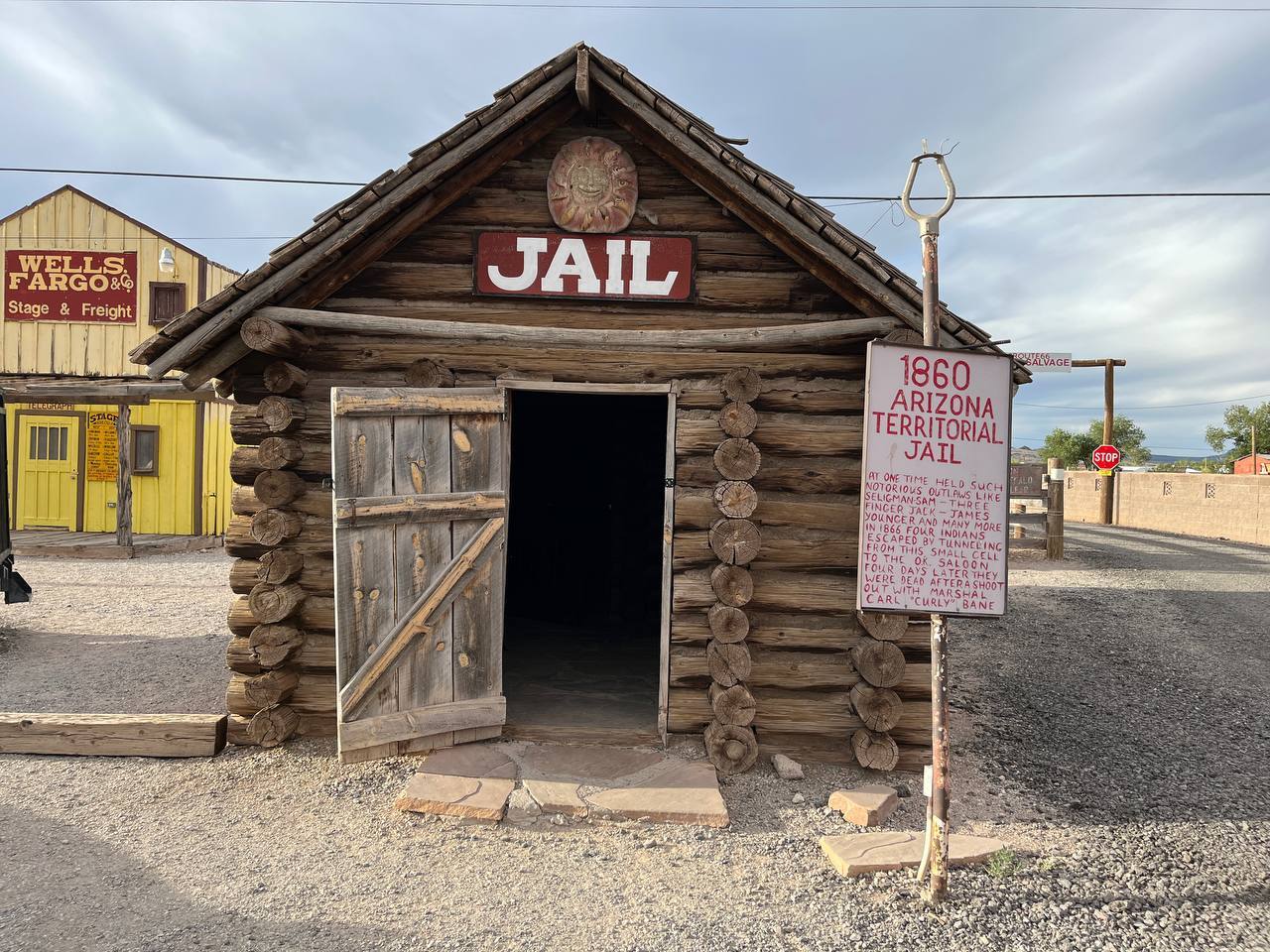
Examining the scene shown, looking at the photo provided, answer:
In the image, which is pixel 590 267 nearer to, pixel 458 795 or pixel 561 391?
pixel 561 391

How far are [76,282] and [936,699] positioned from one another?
17.4 metres

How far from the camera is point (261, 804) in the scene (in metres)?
4.48

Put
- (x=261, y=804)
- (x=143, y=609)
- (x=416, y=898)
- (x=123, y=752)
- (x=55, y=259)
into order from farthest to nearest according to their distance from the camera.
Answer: (x=55, y=259) < (x=143, y=609) < (x=123, y=752) < (x=261, y=804) < (x=416, y=898)

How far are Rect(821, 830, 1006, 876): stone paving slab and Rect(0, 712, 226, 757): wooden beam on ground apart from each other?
13.5 feet

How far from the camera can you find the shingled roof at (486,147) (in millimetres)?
4945

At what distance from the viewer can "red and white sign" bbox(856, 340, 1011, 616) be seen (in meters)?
3.76

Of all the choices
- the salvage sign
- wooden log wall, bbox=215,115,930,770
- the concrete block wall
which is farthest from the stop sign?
the salvage sign

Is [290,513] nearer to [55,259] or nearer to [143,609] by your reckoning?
[143,609]

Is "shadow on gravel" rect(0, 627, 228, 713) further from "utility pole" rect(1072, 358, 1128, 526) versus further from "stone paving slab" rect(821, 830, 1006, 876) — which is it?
"utility pole" rect(1072, 358, 1128, 526)

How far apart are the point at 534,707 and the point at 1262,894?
4.52 m

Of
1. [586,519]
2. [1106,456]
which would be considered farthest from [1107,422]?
[586,519]

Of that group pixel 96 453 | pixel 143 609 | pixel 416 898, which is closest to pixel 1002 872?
pixel 416 898

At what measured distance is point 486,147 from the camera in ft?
17.1

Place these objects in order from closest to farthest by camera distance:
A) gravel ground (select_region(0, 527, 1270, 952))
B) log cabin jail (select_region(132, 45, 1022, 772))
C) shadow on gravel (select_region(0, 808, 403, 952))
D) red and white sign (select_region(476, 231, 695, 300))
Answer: shadow on gravel (select_region(0, 808, 403, 952)) → gravel ground (select_region(0, 527, 1270, 952)) → log cabin jail (select_region(132, 45, 1022, 772)) → red and white sign (select_region(476, 231, 695, 300))
